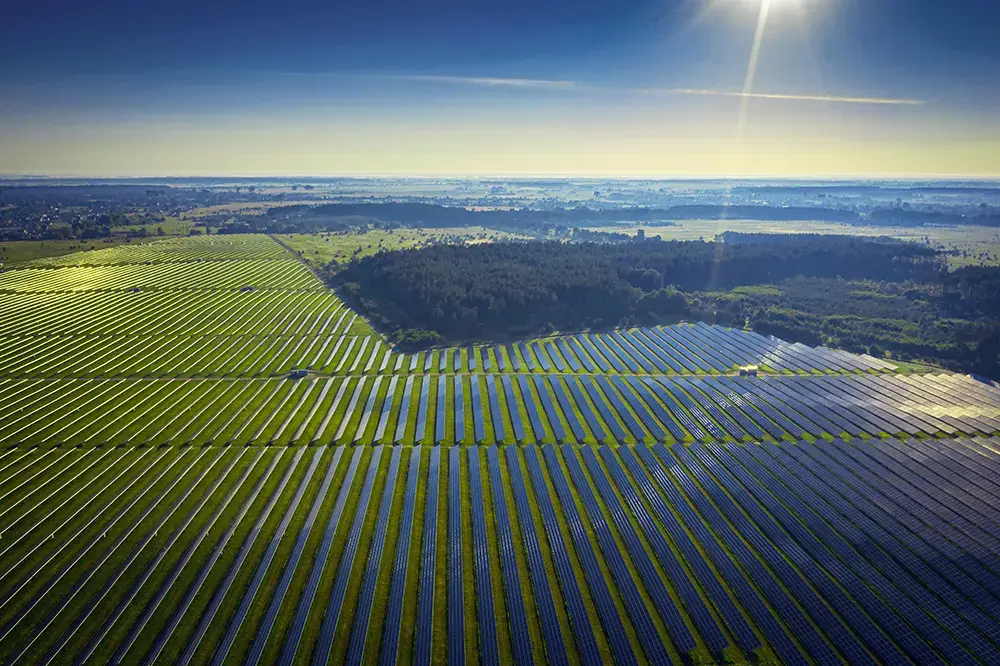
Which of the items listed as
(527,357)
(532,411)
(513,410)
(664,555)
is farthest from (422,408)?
(664,555)

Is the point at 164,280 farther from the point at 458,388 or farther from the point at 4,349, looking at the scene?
the point at 458,388

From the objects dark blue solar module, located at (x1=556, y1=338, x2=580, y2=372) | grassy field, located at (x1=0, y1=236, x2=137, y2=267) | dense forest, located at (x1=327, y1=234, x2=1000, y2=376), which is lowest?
grassy field, located at (x1=0, y1=236, x2=137, y2=267)

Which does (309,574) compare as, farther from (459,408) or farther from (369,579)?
(459,408)

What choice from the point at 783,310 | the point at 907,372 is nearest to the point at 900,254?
the point at 783,310

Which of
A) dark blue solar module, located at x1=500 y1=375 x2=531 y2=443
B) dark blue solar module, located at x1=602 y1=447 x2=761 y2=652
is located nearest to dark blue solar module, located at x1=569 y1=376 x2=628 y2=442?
dark blue solar module, located at x1=602 y1=447 x2=761 y2=652

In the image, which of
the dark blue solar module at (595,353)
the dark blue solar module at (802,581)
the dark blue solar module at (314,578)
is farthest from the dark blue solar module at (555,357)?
the dark blue solar module at (314,578)

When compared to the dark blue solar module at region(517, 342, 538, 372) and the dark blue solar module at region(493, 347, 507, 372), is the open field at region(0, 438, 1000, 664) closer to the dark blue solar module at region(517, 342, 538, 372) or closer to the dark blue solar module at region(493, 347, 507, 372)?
the dark blue solar module at region(493, 347, 507, 372)
